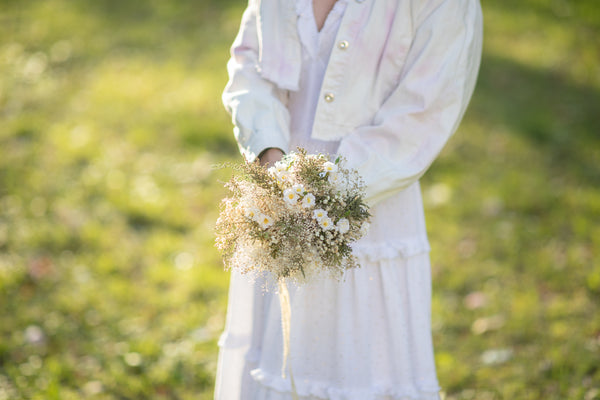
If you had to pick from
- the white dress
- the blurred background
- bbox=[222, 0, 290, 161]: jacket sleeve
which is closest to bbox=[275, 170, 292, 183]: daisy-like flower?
bbox=[222, 0, 290, 161]: jacket sleeve

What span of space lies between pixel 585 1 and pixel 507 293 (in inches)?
203

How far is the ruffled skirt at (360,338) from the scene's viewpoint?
1929 mm

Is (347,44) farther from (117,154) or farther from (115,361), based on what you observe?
(117,154)

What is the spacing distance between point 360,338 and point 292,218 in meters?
0.67

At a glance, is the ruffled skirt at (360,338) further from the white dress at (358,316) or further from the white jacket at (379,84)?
the white jacket at (379,84)

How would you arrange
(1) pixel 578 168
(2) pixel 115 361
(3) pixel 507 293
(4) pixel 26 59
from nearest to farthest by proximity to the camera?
(2) pixel 115 361 < (3) pixel 507 293 < (1) pixel 578 168 < (4) pixel 26 59

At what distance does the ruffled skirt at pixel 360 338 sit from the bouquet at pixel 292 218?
0.43 metres

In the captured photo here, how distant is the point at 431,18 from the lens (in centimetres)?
177

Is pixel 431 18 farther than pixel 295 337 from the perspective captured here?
No

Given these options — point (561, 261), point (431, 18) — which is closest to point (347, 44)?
point (431, 18)

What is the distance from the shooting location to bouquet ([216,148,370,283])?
1446 mm

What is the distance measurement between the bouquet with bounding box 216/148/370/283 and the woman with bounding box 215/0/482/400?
0.27 metres

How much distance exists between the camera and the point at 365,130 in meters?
1.85

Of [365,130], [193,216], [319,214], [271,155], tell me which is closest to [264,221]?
[319,214]
